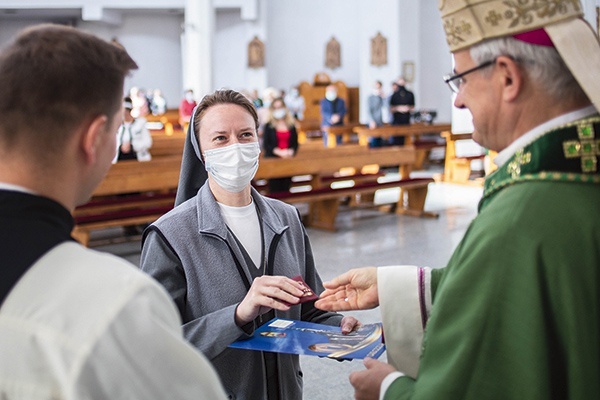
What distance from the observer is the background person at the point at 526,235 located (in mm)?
1264

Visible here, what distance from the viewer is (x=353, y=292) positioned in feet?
6.14

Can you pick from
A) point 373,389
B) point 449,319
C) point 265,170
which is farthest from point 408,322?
point 265,170

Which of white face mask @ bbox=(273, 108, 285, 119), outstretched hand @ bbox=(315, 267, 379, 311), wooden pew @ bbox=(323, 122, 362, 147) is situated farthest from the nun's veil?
wooden pew @ bbox=(323, 122, 362, 147)

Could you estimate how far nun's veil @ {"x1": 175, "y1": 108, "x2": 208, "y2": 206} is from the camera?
2.49m

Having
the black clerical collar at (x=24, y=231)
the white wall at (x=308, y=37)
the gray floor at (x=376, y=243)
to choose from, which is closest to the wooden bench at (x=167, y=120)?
the white wall at (x=308, y=37)

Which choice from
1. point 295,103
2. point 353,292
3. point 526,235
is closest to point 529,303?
point 526,235

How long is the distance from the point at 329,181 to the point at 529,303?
26.2 feet

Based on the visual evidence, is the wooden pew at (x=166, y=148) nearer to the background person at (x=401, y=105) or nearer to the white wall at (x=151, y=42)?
the background person at (x=401, y=105)

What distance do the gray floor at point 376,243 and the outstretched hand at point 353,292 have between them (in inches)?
93.4

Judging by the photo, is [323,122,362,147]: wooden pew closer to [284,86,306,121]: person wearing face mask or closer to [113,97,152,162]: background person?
[284,86,306,121]: person wearing face mask

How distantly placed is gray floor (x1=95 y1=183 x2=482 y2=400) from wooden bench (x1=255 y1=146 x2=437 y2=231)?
25 centimetres

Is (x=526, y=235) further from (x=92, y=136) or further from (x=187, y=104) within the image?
(x=187, y=104)

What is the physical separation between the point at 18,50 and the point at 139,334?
1.51ft

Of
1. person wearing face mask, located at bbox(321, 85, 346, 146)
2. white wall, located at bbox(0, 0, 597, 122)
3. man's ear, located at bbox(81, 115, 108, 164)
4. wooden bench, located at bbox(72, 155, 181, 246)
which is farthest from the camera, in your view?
white wall, located at bbox(0, 0, 597, 122)
